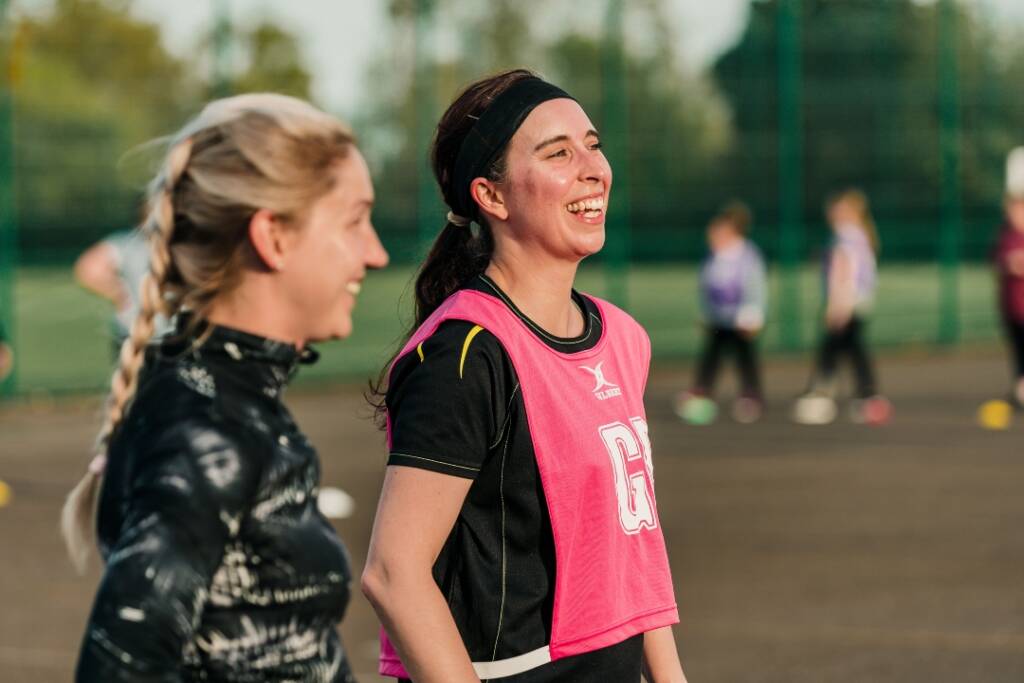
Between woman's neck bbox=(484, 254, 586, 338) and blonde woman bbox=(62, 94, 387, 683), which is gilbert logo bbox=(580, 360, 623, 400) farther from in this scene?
blonde woman bbox=(62, 94, 387, 683)

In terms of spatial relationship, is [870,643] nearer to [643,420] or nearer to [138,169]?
[643,420]

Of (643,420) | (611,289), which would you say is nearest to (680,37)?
(611,289)

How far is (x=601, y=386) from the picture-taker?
2.99 metres

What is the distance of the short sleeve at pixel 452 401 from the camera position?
108 inches

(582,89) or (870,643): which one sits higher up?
(582,89)

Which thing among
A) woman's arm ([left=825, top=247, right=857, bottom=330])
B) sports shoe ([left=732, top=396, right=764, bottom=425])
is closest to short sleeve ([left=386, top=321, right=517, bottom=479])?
woman's arm ([left=825, top=247, right=857, bottom=330])

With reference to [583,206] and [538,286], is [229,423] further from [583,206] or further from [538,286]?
[583,206]

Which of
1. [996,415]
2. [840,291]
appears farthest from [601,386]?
[840,291]

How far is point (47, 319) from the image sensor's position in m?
18.1

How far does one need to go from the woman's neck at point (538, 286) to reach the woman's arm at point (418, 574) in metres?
0.37

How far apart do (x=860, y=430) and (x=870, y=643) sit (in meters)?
8.22

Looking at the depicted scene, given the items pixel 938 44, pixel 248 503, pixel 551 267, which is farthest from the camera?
pixel 938 44

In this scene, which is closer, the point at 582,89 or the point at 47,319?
the point at 47,319

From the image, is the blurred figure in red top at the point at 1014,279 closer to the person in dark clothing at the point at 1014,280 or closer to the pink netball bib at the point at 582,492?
the person in dark clothing at the point at 1014,280
